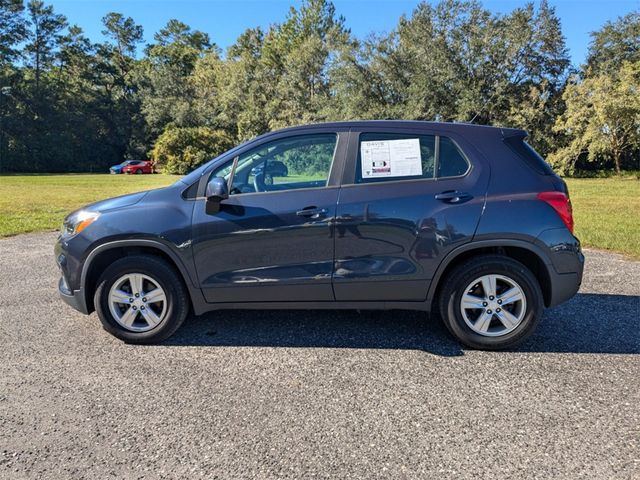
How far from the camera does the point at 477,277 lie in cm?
372

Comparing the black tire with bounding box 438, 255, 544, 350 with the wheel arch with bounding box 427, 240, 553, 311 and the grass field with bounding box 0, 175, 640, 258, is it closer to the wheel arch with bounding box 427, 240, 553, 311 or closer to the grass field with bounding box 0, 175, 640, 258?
the wheel arch with bounding box 427, 240, 553, 311

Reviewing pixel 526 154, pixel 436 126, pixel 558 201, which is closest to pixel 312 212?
pixel 436 126

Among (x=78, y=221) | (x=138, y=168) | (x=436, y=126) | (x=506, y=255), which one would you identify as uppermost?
(x=138, y=168)

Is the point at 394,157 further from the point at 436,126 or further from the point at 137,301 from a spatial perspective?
the point at 137,301

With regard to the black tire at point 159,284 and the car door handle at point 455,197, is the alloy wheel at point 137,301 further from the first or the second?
the car door handle at point 455,197

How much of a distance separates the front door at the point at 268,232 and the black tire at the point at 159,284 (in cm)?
24

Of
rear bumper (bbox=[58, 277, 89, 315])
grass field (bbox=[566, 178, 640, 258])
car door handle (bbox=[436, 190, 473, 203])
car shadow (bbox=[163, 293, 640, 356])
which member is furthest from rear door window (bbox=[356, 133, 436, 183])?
grass field (bbox=[566, 178, 640, 258])

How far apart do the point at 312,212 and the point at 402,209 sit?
710 mm

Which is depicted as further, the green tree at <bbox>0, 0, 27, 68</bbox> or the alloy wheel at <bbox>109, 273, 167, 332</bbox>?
the green tree at <bbox>0, 0, 27, 68</bbox>

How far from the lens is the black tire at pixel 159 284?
151 inches

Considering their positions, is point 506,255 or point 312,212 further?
point 506,255

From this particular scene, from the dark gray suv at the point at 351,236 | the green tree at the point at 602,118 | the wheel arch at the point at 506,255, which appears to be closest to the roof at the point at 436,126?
the dark gray suv at the point at 351,236

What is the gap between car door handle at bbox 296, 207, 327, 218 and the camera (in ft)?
12.1

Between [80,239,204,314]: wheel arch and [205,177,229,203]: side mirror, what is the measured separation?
22.4 inches
